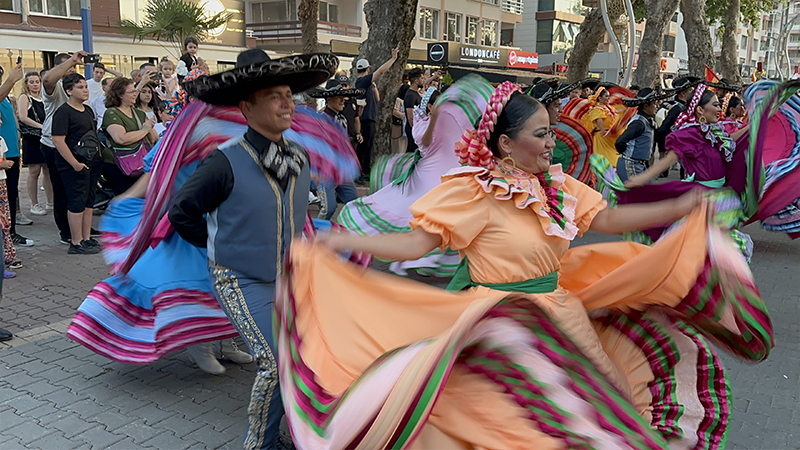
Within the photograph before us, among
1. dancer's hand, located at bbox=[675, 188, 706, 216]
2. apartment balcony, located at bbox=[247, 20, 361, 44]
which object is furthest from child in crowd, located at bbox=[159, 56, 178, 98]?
apartment balcony, located at bbox=[247, 20, 361, 44]

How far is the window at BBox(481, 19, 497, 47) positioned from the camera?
158ft

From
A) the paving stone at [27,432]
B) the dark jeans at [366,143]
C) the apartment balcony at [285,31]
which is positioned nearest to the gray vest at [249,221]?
the paving stone at [27,432]

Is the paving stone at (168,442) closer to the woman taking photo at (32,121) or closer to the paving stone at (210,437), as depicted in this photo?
the paving stone at (210,437)

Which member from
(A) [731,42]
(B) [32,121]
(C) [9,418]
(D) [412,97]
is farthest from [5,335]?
(A) [731,42]

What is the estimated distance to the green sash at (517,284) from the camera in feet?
9.43

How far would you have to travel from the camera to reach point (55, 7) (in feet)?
89.7

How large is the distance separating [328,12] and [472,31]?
37.1 ft

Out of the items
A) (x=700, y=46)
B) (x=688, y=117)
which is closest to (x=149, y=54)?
(x=700, y=46)

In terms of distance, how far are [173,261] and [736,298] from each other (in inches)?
121

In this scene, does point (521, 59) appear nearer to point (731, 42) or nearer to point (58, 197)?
point (731, 42)

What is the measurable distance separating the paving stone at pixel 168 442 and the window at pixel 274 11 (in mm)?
38184

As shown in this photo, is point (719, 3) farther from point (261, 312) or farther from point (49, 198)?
point (261, 312)

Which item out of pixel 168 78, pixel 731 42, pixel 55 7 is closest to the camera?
pixel 168 78

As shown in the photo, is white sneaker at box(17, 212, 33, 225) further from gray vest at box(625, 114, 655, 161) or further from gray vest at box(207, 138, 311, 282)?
gray vest at box(625, 114, 655, 161)
